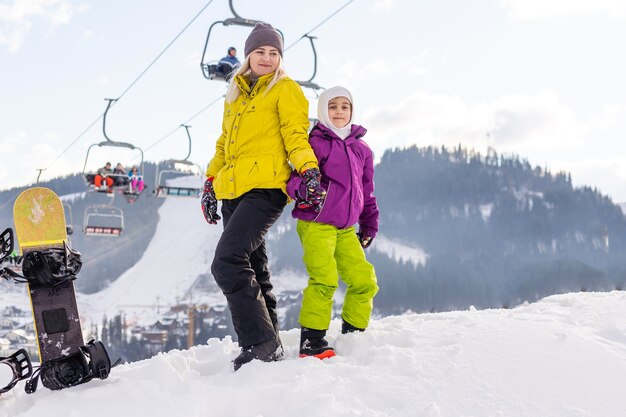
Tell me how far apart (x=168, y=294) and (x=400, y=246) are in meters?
69.1

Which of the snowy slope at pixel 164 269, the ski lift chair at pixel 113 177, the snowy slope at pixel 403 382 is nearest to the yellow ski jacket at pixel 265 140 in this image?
the snowy slope at pixel 403 382

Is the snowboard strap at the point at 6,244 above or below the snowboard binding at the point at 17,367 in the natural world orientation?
above

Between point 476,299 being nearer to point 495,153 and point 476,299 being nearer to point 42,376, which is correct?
point 495,153

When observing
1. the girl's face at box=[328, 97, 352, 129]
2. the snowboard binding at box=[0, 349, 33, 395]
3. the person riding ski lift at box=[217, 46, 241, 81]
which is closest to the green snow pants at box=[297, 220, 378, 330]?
the girl's face at box=[328, 97, 352, 129]

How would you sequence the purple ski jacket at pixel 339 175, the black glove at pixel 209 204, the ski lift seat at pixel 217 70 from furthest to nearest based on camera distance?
1. the ski lift seat at pixel 217 70
2. the black glove at pixel 209 204
3. the purple ski jacket at pixel 339 175

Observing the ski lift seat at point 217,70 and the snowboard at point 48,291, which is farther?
the ski lift seat at point 217,70

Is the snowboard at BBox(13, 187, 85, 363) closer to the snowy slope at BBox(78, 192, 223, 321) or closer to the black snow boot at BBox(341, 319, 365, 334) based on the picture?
the black snow boot at BBox(341, 319, 365, 334)

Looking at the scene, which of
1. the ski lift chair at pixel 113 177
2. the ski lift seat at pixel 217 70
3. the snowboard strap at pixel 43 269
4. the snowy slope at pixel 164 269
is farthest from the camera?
the snowy slope at pixel 164 269

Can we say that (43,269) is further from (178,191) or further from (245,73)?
(178,191)

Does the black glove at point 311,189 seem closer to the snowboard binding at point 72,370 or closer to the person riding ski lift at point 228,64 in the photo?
the snowboard binding at point 72,370

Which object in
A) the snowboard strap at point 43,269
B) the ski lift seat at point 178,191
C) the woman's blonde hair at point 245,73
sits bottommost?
the snowboard strap at point 43,269

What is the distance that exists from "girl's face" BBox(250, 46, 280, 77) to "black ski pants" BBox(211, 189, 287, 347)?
2.42ft

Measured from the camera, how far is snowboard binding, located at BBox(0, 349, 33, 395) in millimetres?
3172

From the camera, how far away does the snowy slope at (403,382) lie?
268cm
